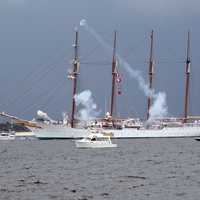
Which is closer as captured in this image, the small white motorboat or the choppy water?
the choppy water

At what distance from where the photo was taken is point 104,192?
59.0 m

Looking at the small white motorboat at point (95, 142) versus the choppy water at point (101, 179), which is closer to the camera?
the choppy water at point (101, 179)

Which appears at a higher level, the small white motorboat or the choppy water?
the small white motorboat

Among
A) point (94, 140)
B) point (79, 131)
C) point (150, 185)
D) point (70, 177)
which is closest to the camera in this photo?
point (150, 185)

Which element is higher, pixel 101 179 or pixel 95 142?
pixel 95 142

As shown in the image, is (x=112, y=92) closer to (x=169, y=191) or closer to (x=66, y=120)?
(x=66, y=120)

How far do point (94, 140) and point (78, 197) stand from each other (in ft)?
248

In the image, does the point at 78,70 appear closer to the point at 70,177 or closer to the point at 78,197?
the point at 70,177

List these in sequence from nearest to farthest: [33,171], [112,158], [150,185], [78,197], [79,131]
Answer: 1. [78,197]
2. [150,185]
3. [33,171]
4. [112,158]
5. [79,131]

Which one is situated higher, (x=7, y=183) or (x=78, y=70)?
(x=78, y=70)

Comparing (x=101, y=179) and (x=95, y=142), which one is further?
(x=95, y=142)

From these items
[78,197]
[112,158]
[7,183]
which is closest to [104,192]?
[78,197]

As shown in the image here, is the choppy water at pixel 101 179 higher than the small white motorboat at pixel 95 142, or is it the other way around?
the small white motorboat at pixel 95 142

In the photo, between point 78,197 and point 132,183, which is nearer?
point 78,197
